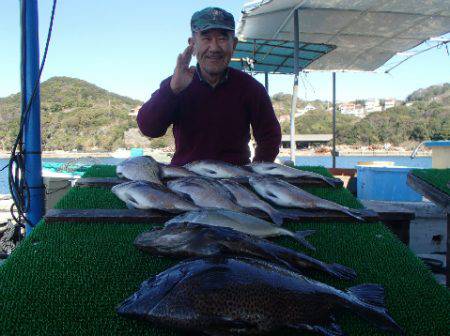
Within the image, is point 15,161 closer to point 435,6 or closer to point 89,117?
point 435,6

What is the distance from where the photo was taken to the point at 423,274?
1778 mm

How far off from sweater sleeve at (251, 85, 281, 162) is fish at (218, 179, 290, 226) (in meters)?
1.81

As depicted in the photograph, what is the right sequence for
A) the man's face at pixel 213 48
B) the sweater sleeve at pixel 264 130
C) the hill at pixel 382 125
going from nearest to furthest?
the man's face at pixel 213 48 → the sweater sleeve at pixel 264 130 → the hill at pixel 382 125

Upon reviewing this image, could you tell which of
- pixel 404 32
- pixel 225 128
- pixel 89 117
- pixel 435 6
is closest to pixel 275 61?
pixel 404 32

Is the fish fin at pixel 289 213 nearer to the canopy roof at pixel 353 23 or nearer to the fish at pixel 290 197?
the fish at pixel 290 197

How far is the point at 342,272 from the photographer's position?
67.9 inches

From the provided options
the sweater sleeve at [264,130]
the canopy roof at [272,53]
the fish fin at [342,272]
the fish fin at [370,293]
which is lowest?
the fish fin at [370,293]

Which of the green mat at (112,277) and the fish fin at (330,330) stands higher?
the green mat at (112,277)

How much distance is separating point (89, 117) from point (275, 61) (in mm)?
79077

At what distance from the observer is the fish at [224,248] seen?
1.70 meters

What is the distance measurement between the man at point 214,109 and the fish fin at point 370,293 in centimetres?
254

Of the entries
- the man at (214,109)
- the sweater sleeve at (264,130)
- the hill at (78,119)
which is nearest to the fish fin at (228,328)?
the man at (214,109)

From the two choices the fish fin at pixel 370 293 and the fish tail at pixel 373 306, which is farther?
the fish fin at pixel 370 293

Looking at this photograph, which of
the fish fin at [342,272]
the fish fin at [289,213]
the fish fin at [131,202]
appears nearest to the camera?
the fish fin at [342,272]
